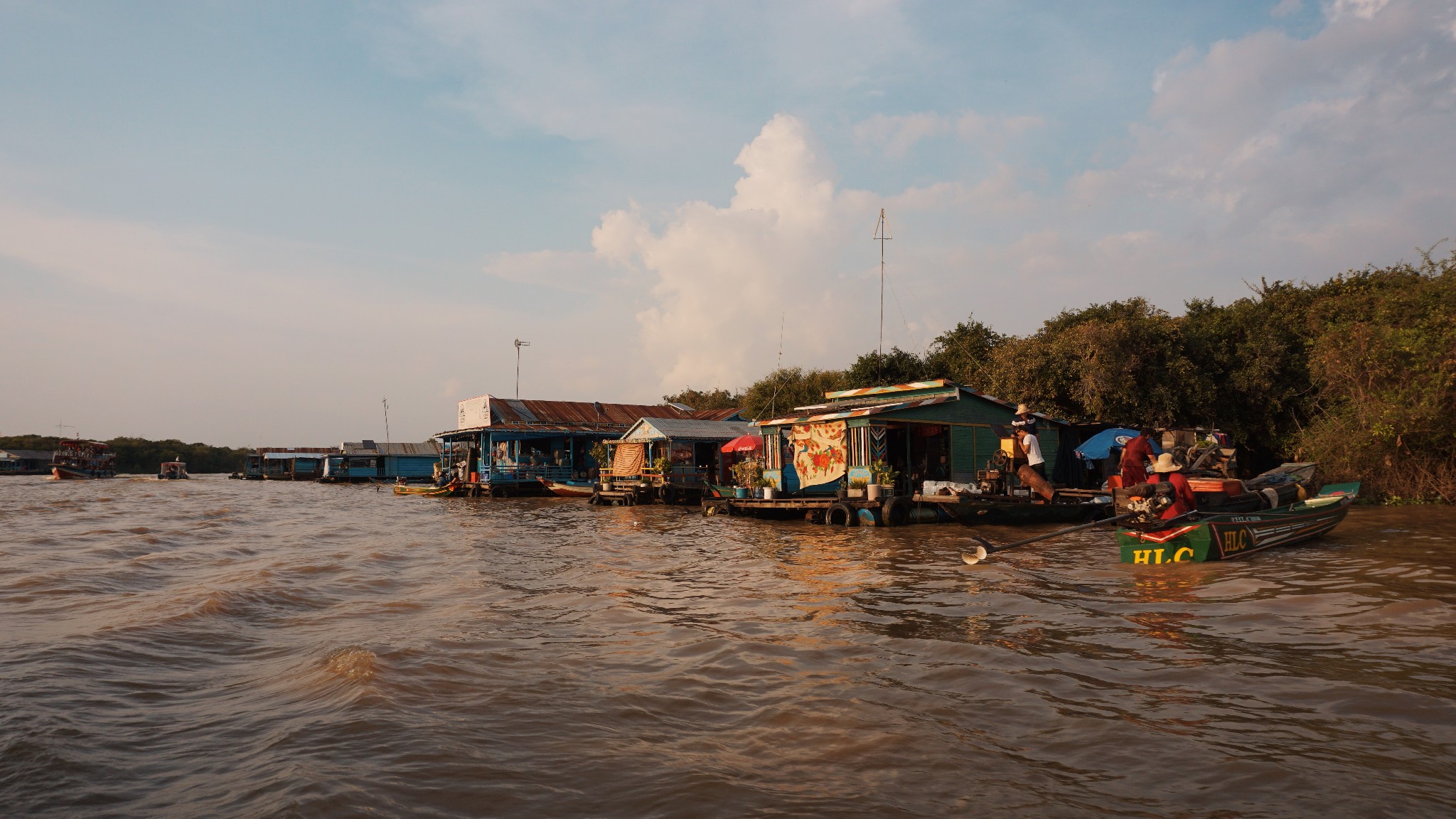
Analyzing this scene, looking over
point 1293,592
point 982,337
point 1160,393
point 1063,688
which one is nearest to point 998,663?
point 1063,688

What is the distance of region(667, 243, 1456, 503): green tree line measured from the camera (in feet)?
65.9

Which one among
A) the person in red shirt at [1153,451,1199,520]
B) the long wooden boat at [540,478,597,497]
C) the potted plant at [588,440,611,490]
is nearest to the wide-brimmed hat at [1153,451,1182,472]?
the person in red shirt at [1153,451,1199,520]

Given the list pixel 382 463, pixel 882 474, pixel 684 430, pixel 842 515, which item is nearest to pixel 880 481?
pixel 882 474

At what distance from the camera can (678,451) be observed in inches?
1276

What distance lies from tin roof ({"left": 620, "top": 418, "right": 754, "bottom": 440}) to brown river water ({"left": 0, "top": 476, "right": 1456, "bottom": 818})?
19.5m

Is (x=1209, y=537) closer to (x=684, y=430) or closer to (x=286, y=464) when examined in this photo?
(x=684, y=430)

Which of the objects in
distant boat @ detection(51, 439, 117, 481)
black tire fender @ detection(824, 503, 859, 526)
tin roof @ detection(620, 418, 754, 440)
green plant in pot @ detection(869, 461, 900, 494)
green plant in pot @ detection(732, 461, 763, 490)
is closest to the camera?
black tire fender @ detection(824, 503, 859, 526)

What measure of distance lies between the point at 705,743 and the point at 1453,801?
3693 millimetres

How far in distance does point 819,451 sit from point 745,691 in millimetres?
16501

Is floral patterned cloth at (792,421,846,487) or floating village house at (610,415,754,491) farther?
floating village house at (610,415,754,491)

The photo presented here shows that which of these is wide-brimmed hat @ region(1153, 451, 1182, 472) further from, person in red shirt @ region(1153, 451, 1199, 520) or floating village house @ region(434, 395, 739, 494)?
floating village house @ region(434, 395, 739, 494)

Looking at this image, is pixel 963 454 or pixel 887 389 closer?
pixel 963 454

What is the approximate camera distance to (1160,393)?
89.6 feet

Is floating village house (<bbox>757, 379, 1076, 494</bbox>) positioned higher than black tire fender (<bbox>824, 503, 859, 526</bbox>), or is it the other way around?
floating village house (<bbox>757, 379, 1076, 494</bbox>)
